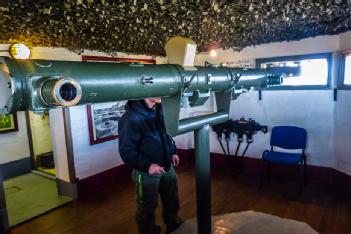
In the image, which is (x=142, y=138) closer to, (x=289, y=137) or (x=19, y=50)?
(x=19, y=50)

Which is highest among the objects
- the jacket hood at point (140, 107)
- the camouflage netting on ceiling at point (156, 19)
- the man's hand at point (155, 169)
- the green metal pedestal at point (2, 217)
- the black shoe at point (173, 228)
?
the camouflage netting on ceiling at point (156, 19)

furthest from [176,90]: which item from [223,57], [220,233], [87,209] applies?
[223,57]

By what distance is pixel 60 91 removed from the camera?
560 mm

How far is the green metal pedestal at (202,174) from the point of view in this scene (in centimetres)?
125

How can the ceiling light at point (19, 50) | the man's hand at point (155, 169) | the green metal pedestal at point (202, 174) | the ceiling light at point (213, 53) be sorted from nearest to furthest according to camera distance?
the green metal pedestal at point (202, 174) < the man's hand at point (155, 169) < the ceiling light at point (19, 50) < the ceiling light at point (213, 53)

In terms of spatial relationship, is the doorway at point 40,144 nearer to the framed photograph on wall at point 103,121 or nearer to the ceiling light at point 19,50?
the framed photograph on wall at point 103,121

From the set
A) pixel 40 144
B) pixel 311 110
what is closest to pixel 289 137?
pixel 311 110

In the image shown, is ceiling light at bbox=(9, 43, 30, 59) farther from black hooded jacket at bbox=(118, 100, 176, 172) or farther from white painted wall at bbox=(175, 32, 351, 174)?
white painted wall at bbox=(175, 32, 351, 174)

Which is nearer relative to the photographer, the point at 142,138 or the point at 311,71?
the point at 142,138

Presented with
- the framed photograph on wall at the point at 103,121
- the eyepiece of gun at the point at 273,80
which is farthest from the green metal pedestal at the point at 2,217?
the eyepiece of gun at the point at 273,80

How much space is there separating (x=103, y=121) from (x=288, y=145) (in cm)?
261

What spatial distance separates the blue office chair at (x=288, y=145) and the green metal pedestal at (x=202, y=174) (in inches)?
88.3

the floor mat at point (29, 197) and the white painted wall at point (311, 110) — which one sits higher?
the white painted wall at point (311, 110)

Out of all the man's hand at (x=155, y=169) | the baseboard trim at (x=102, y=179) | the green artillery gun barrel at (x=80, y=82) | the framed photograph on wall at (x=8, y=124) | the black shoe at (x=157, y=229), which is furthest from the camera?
the framed photograph on wall at (x=8, y=124)
